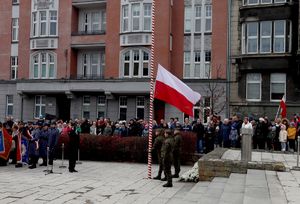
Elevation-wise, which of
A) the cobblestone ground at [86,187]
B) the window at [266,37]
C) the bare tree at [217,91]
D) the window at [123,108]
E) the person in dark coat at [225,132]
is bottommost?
the cobblestone ground at [86,187]

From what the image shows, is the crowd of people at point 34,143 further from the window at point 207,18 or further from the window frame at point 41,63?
the window at point 207,18

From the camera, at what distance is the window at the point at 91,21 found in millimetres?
38938

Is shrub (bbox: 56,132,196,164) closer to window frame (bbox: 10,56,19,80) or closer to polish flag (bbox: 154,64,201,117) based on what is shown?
polish flag (bbox: 154,64,201,117)

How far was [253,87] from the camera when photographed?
3350 centimetres

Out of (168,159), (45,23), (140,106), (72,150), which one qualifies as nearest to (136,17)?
(140,106)

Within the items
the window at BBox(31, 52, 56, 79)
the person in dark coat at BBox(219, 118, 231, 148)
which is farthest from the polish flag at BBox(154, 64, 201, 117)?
the window at BBox(31, 52, 56, 79)

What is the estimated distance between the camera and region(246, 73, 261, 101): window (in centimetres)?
3328

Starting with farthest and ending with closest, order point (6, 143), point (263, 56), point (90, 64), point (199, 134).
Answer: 1. point (90, 64)
2. point (263, 56)
3. point (199, 134)
4. point (6, 143)

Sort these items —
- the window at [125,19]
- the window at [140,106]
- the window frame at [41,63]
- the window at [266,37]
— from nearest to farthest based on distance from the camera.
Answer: the window at [266,37] < the window at [140,106] < the window at [125,19] < the window frame at [41,63]

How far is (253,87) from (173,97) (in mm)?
19222

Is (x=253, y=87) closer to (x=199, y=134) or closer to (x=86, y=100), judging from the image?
(x=199, y=134)

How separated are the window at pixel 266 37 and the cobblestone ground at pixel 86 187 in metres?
17.6

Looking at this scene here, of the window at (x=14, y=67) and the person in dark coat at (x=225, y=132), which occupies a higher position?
the window at (x=14, y=67)

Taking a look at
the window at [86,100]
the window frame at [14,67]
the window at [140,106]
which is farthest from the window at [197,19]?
the window frame at [14,67]
